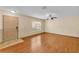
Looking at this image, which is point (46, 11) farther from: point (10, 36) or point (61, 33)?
point (10, 36)

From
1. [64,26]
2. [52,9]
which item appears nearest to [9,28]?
[52,9]

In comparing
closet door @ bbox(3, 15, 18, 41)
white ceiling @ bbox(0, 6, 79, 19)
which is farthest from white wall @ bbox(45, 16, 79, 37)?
closet door @ bbox(3, 15, 18, 41)

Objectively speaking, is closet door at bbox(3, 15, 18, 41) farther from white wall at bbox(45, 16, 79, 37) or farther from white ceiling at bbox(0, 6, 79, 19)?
white wall at bbox(45, 16, 79, 37)

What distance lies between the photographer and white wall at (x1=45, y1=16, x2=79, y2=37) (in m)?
1.24

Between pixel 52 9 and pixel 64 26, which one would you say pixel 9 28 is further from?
pixel 64 26

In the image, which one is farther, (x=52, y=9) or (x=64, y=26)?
(x=64, y=26)

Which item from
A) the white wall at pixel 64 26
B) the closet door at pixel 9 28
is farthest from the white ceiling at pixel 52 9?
the closet door at pixel 9 28

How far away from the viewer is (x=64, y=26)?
1316 mm

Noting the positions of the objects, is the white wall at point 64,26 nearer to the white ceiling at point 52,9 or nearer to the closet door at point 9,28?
the white ceiling at point 52,9

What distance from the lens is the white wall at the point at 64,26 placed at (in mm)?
1244

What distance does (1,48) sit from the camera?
1149 millimetres
